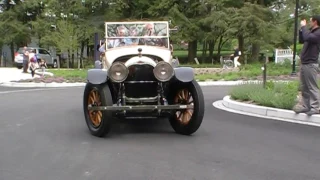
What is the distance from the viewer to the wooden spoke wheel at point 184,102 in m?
8.00

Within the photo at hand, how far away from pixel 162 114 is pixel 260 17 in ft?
83.5

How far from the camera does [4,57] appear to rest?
152 ft

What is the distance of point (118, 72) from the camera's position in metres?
7.41

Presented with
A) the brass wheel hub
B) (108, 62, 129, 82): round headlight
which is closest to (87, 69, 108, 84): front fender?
(108, 62, 129, 82): round headlight

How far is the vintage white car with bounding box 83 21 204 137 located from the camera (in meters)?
7.44

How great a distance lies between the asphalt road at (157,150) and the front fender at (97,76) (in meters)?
0.98

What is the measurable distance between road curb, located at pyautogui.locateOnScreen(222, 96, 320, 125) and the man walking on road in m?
0.15

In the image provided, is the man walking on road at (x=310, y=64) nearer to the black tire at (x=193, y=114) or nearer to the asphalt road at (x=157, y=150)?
the asphalt road at (x=157, y=150)

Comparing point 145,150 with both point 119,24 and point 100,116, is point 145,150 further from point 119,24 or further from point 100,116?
point 119,24

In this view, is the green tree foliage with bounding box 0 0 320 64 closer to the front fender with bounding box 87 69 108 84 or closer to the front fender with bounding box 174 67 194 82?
the front fender with bounding box 174 67 194 82

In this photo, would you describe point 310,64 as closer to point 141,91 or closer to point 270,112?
point 270,112

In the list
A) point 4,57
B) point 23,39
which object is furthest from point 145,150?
point 4,57

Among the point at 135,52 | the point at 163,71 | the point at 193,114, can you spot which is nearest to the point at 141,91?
the point at 163,71

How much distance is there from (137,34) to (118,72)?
97.6 inches
